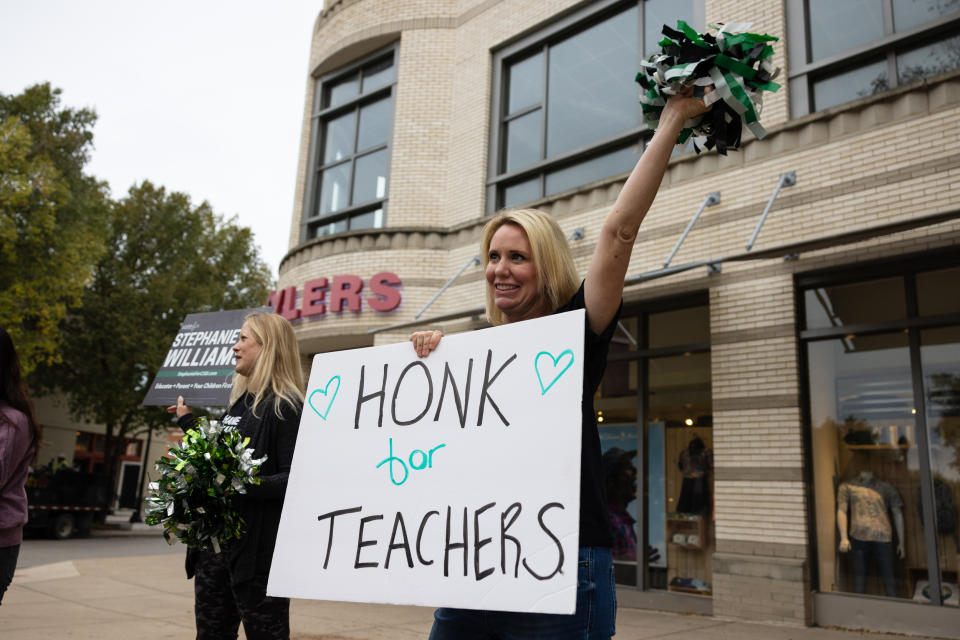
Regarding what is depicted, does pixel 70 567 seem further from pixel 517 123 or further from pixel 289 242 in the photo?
pixel 517 123

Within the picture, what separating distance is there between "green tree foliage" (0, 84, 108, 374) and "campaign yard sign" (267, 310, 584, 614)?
20655mm

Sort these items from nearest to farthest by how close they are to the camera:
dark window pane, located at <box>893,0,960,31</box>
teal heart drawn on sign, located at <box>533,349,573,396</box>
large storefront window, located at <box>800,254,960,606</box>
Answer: teal heart drawn on sign, located at <box>533,349,573,396</box>
large storefront window, located at <box>800,254,960,606</box>
dark window pane, located at <box>893,0,960,31</box>

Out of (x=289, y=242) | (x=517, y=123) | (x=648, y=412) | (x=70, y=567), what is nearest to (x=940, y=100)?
(x=648, y=412)

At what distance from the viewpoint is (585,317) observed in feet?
6.25

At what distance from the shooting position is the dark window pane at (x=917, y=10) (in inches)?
316

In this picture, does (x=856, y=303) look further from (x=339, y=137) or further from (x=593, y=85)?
(x=339, y=137)

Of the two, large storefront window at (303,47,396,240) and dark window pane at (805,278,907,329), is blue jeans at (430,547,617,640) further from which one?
large storefront window at (303,47,396,240)

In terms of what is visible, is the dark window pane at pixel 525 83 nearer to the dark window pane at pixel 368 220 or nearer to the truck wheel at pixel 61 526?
the dark window pane at pixel 368 220

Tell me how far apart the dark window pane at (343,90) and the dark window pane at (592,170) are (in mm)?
5531

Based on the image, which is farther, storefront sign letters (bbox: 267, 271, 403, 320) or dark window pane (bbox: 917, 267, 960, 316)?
storefront sign letters (bbox: 267, 271, 403, 320)

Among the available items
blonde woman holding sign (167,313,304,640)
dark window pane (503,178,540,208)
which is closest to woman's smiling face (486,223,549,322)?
blonde woman holding sign (167,313,304,640)

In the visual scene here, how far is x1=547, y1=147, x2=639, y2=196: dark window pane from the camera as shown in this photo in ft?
34.9

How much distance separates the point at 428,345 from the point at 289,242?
13.8 metres

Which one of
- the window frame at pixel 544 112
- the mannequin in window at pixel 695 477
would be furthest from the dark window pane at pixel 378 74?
the mannequin in window at pixel 695 477
